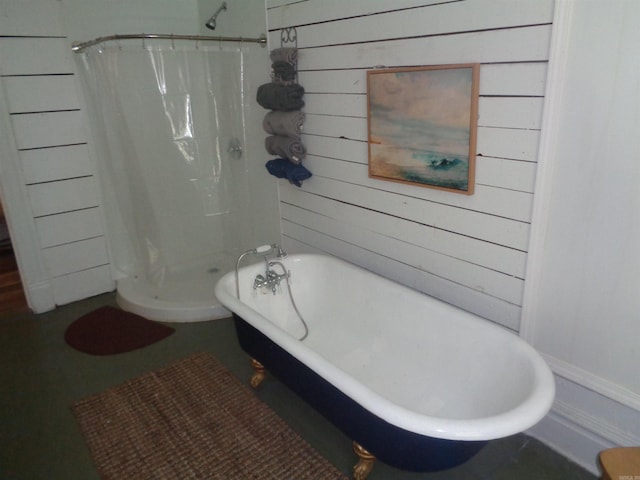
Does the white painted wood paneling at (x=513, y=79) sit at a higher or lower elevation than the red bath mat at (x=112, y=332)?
higher

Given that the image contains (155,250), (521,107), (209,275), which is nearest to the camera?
(521,107)

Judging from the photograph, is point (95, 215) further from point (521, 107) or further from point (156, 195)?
point (521, 107)

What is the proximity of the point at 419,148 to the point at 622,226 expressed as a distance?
0.80 metres

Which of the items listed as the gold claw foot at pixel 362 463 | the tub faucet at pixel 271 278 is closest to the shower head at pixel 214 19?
the tub faucet at pixel 271 278

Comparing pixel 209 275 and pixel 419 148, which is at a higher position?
pixel 419 148

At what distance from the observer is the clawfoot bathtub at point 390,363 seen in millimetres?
1388

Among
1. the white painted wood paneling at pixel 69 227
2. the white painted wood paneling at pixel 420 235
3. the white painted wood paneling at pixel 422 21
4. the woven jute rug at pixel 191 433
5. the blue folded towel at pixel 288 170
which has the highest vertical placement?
the white painted wood paneling at pixel 422 21

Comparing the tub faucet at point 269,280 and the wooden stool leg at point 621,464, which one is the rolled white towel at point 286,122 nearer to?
the tub faucet at point 269,280

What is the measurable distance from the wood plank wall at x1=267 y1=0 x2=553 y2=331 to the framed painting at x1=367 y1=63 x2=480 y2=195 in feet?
0.14

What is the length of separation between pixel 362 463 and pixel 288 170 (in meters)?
1.50

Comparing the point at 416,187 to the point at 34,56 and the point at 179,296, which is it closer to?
the point at 179,296

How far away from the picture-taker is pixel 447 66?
1.80 m

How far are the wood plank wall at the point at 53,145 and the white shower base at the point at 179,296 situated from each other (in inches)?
12.5

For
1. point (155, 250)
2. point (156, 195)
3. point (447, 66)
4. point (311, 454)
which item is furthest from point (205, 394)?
point (447, 66)
